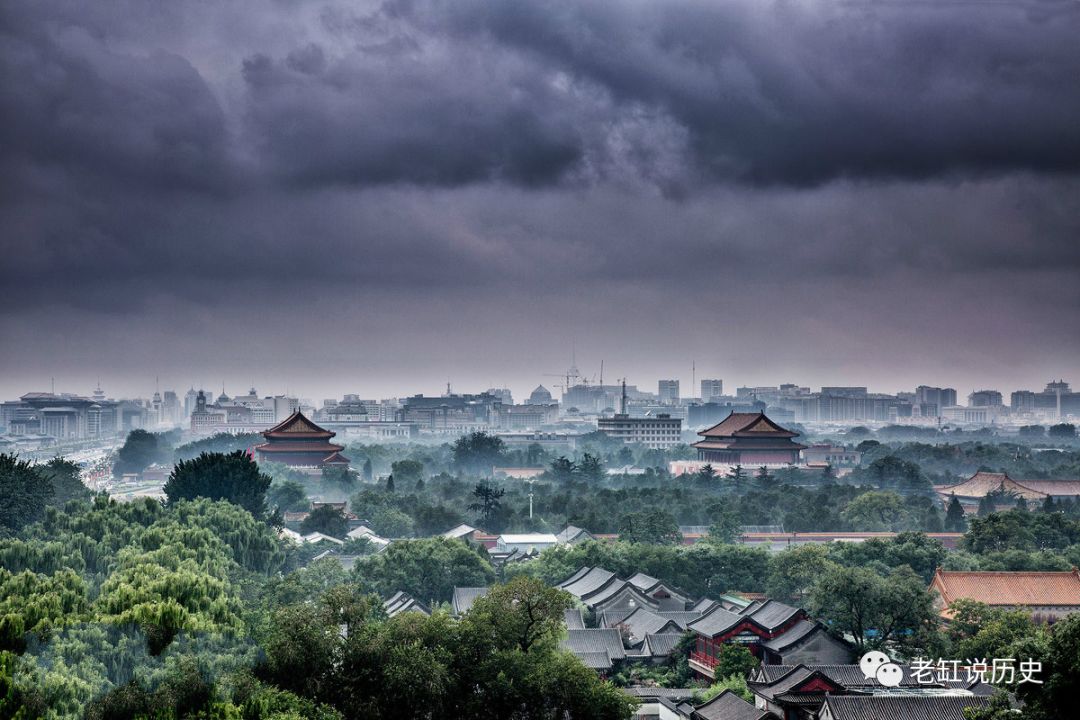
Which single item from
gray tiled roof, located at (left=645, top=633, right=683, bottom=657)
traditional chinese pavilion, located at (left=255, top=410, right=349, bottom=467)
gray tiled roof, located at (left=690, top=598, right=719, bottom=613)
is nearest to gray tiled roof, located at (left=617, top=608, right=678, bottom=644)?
gray tiled roof, located at (left=645, top=633, right=683, bottom=657)

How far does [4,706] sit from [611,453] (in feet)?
181

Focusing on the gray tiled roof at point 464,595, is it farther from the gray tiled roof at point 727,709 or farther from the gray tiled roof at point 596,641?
the gray tiled roof at point 727,709

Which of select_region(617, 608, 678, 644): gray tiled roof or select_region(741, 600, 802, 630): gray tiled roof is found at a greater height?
select_region(741, 600, 802, 630): gray tiled roof

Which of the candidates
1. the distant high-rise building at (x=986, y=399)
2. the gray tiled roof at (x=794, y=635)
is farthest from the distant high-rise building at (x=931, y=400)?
the gray tiled roof at (x=794, y=635)

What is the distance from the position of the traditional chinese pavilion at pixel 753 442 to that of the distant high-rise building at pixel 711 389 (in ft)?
181

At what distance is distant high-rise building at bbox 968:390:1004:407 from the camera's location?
94625 millimetres

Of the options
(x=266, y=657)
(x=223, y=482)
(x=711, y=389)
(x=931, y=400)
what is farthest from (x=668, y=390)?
(x=266, y=657)

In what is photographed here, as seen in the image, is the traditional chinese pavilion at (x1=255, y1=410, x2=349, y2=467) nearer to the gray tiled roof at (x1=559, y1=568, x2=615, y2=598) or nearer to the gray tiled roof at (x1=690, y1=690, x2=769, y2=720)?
the gray tiled roof at (x1=559, y1=568, x2=615, y2=598)

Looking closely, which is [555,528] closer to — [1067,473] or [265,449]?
[265,449]

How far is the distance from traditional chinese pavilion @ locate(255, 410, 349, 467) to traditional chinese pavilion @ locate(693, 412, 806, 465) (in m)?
14.0

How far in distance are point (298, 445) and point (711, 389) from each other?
202 ft

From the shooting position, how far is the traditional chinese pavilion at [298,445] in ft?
147

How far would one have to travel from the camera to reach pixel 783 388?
4043 inches

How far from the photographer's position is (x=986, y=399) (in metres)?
94.9
